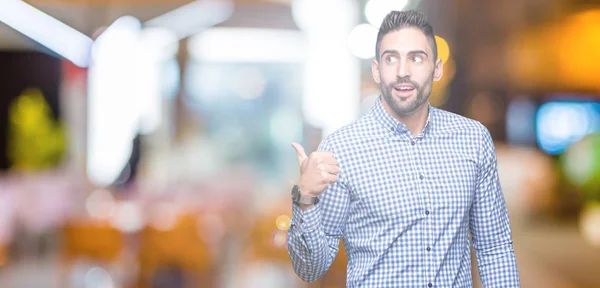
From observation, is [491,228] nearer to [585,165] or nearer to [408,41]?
[408,41]

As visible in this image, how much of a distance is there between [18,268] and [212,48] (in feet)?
13.5

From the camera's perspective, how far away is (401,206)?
1734 millimetres

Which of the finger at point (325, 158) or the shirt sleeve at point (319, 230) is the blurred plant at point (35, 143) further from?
the finger at point (325, 158)

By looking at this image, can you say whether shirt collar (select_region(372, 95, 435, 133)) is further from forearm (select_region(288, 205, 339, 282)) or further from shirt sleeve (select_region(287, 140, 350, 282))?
forearm (select_region(288, 205, 339, 282))

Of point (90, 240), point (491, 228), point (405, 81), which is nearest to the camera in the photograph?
point (405, 81)

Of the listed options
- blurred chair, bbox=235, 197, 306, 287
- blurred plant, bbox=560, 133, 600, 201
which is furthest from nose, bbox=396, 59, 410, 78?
blurred plant, bbox=560, 133, 600, 201

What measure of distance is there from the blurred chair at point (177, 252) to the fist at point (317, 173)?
4.17 meters

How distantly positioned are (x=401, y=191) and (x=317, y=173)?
0.75ft

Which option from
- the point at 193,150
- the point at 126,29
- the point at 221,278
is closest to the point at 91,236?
→ the point at 221,278

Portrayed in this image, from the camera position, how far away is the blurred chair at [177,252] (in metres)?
5.67

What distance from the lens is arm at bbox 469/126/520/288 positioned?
5.98 ft

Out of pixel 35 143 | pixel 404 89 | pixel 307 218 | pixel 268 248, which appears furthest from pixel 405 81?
pixel 35 143

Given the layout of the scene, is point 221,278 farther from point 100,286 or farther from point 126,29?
point 126,29

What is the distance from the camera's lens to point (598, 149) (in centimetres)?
1132
